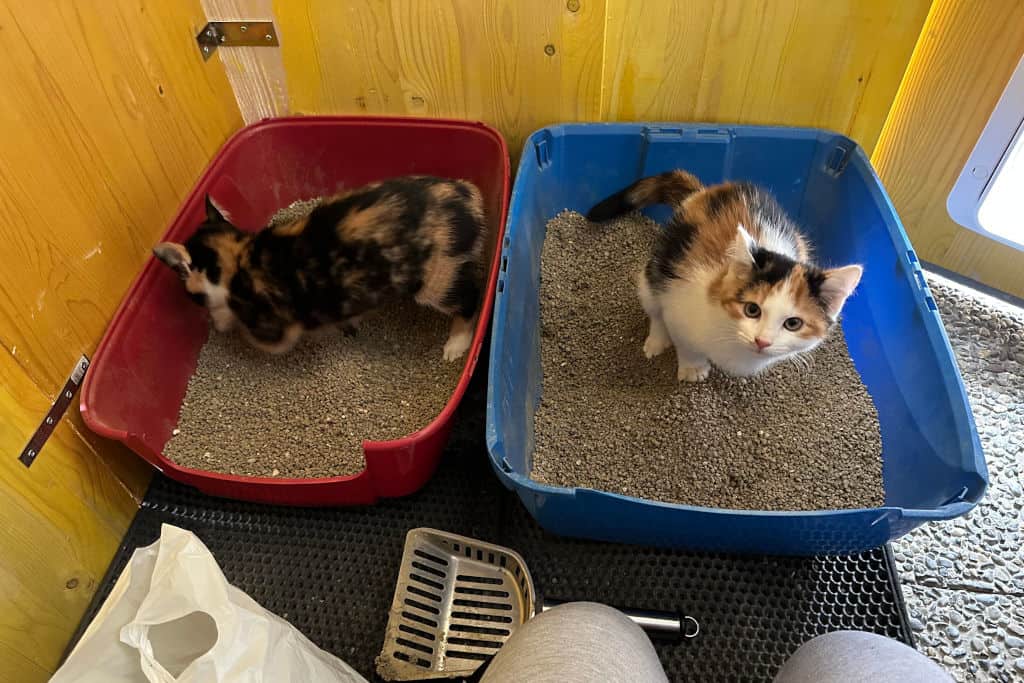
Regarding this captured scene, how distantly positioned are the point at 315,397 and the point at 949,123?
1.57 meters

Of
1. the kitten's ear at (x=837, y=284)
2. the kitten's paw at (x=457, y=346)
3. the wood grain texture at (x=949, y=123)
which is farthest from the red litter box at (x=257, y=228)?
the wood grain texture at (x=949, y=123)

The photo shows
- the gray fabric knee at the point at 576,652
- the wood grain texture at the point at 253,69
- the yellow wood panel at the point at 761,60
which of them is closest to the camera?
the gray fabric knee at the point at 576,652

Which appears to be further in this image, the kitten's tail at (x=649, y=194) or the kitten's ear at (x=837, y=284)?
the kitten's tail at (x=649, y=194)

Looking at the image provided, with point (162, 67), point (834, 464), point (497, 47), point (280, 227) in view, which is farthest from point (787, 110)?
point (162, 67)

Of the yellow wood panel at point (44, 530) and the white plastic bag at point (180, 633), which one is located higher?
the white plastic bag at point (180, 633)

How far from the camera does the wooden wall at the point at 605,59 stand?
145 cm

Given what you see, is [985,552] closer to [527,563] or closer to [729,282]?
[729,282]

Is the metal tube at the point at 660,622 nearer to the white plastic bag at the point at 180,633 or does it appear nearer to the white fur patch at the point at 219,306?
the white plastic bag at the point at 180,633

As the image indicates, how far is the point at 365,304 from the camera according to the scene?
1.44m

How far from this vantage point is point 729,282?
1.17m

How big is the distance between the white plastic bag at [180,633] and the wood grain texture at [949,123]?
1.68 m

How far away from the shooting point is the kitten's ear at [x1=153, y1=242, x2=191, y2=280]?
136 centimetres

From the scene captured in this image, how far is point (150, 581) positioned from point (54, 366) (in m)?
0.53

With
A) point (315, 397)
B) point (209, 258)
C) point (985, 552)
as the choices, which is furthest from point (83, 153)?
point (985, 552)
